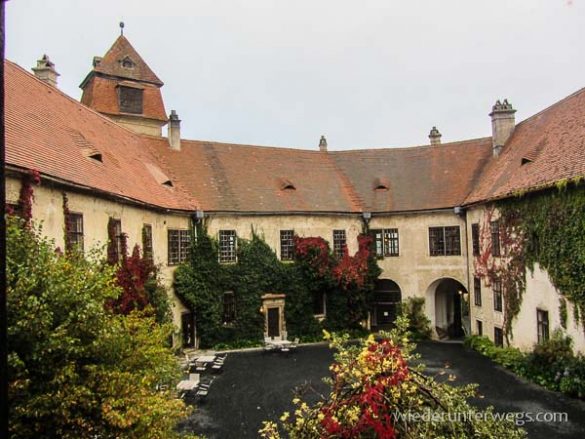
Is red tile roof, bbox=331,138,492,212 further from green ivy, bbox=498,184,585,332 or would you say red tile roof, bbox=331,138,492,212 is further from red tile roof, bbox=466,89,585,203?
green ivy, bbox=498,184,585,332

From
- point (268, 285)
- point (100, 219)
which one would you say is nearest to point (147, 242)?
point (100, 219)

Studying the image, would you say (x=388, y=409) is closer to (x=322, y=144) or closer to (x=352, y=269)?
(x=352, y=269)

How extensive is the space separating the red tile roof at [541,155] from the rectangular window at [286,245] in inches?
369

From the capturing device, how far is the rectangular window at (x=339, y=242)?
2466 centimetres

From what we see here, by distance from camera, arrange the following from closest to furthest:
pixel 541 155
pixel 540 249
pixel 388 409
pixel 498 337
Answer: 1. pixel 388 409
2. pixel 540 249
3. pixel 541 155
4. pixel 498 337

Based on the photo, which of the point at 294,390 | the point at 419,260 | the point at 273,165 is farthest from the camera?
the point at 273,165

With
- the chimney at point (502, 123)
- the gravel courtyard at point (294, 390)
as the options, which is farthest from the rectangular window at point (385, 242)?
the chimney at point (502, 123)

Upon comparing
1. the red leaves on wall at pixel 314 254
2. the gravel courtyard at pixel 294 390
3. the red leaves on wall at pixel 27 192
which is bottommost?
the gravel courtyard at pixel 294 390

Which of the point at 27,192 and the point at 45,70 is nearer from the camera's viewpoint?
the point at 27,192

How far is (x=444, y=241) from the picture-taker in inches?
952

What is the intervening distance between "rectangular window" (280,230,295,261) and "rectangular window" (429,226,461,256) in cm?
770

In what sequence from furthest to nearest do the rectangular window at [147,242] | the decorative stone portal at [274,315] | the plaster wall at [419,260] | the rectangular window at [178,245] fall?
the plaster wall at [419,260] < the decorative stone portal at [274,315] < the rectangular window at [178,245] < the rectangular window at [147,242]

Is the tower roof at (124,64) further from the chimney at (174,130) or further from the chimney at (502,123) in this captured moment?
the chimney at (502,123)

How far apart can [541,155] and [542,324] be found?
22.5ft
